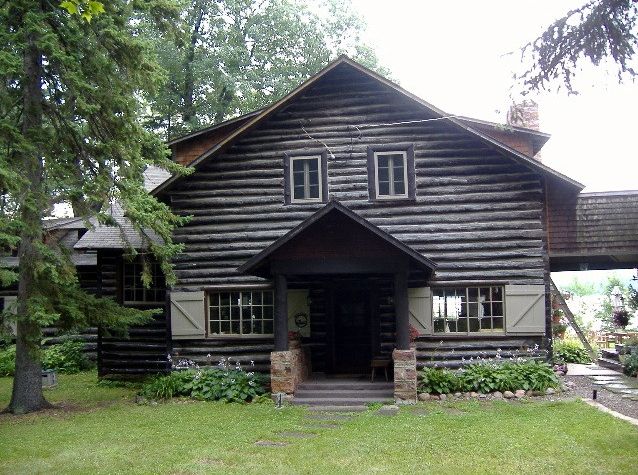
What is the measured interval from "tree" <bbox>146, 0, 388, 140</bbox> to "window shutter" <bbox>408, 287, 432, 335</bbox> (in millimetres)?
16316

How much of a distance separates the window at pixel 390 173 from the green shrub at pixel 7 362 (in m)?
12.0

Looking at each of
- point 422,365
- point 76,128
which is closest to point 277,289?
point 422,365

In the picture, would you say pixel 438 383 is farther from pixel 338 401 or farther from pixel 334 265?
pixel 334 265

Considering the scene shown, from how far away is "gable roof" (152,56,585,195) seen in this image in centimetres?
1509

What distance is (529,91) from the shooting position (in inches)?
368

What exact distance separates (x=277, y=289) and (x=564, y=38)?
25.2 feet

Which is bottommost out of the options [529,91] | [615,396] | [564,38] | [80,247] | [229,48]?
[615,396]

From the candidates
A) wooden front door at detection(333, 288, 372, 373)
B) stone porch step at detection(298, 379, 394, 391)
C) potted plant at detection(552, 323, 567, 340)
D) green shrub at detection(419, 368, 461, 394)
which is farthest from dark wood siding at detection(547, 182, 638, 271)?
potted plant at detection(552, 323, 567, 340)

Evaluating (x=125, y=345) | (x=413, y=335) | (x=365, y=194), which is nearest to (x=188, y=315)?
(x=125, y=345)

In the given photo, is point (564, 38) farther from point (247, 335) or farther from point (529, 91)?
point (247, 335)

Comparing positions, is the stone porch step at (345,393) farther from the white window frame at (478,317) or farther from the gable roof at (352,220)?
the gable roof at (352,220)

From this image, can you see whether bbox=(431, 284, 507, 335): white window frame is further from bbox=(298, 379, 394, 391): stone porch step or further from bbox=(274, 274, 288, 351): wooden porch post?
bbox=(274, 274, 288, 351): wooden porch post

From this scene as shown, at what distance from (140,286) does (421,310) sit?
7.80 m

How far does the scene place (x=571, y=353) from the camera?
2047cm
